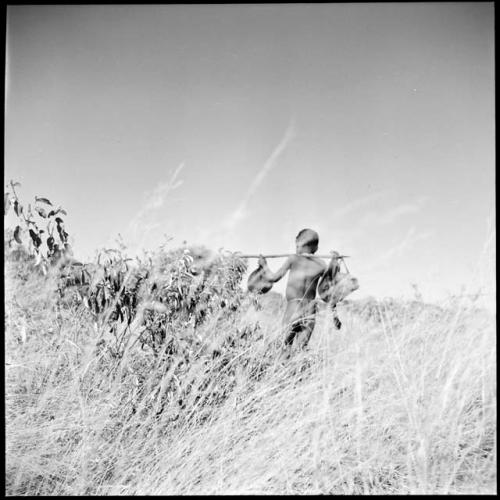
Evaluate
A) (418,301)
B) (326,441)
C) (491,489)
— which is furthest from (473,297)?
(326,441)

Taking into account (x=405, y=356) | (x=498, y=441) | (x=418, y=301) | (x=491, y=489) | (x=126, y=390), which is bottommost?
(x=491, y=489)

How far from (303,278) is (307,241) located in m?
0.29

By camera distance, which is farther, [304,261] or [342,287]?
[304,261]

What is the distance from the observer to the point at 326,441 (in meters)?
1.99

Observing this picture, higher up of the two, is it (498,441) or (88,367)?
(88,367)

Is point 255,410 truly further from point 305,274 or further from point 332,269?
point 305,274

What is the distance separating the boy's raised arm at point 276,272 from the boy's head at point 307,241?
6.4 inches

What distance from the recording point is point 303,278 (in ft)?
9.70

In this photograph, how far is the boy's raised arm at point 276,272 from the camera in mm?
2719

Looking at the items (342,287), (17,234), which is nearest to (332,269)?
(342,287)

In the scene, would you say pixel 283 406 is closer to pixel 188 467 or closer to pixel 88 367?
pixel 188 467

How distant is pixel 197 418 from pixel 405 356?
3.30 feet

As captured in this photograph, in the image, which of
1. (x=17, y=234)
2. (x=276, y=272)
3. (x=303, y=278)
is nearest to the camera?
(x=17, y=234)

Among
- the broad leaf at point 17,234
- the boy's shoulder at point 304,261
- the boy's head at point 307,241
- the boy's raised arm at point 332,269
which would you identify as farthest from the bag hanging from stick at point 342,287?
the broad leaf at point 17,234
